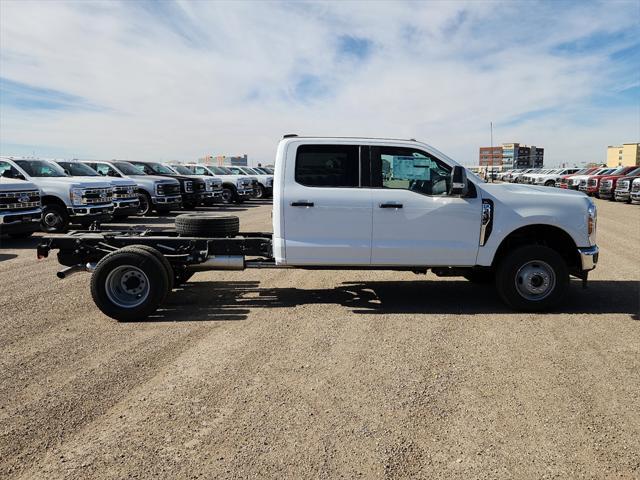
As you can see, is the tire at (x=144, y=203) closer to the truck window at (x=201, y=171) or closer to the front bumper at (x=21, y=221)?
the front bumper at (x=21, y=221)

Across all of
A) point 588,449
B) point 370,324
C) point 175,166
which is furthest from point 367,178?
point 175,166

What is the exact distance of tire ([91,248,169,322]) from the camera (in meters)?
5.55

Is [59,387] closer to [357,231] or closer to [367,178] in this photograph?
[357,231]

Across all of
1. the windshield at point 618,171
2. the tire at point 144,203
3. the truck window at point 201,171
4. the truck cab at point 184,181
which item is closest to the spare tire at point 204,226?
the tire at point 144,203

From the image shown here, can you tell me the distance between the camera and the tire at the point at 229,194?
22266 millimetres

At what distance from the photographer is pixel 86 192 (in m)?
12.4

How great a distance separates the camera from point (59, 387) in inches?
154

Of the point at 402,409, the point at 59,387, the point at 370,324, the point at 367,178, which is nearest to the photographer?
the point at 402,409

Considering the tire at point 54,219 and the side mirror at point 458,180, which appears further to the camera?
the tire at point 54,219

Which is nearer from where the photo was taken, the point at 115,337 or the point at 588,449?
the point at 588,449

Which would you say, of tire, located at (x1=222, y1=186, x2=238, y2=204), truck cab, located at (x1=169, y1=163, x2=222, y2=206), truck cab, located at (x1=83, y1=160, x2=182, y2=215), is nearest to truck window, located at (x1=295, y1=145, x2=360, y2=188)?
truck cab, located at (x1=83, y1=160, x2=182, y2=215)

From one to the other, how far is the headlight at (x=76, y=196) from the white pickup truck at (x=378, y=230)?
22.7 ft

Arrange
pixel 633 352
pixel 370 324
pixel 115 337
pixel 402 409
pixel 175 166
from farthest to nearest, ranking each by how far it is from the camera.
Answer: pixel 175 166, pixel 370 324, pixel 115 337, pixel 633 352, pixel 402 409

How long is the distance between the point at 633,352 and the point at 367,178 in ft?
10.7
